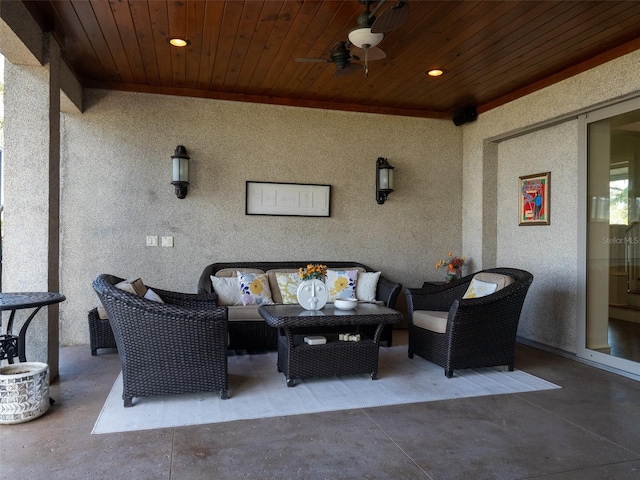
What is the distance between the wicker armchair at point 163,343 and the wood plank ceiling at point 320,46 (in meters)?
2.03

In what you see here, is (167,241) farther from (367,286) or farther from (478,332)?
(478,332)

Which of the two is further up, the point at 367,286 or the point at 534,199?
the point at 534,199

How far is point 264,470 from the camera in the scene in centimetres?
227

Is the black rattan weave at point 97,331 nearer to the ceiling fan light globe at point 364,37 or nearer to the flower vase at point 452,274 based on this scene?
the ceiling fan light globe at point 364,37

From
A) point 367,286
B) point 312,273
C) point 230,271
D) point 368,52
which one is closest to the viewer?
point 368,52

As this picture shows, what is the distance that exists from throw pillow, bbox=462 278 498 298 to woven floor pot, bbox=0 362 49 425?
11.6 feet

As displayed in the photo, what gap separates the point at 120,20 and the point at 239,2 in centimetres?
100

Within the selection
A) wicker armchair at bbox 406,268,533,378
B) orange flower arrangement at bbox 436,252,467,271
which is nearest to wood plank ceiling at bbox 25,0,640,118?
orange flower arrangement at bbox 436,252,467,271

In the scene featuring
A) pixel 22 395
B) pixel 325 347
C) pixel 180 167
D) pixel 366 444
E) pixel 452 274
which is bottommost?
pixel 366 444

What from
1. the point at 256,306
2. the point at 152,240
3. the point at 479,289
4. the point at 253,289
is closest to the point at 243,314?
the point at 256,306

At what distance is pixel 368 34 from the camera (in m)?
3.07

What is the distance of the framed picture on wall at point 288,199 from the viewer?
5.32 meters

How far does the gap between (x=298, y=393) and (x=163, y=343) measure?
1055mm

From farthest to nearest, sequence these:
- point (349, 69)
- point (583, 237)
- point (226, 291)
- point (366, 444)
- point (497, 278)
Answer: point (226, 291)
point (583, 237)
point (497, 278)
point (349, 69)
point (366, 444)
